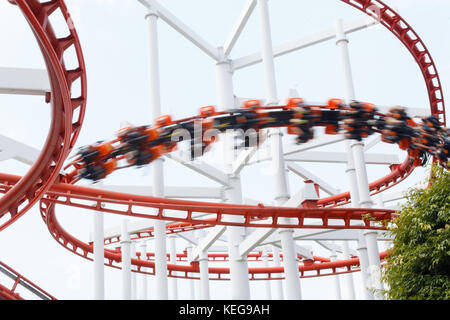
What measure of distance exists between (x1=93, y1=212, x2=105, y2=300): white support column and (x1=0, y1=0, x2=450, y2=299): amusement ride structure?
21mm

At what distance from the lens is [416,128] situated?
10.0 metres

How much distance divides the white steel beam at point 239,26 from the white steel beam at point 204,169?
8.78 feet

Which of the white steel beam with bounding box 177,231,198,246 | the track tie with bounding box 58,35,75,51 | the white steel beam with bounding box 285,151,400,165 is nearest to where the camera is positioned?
the track tie with bounding box 58,35,75,51

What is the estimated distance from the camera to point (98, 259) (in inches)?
520

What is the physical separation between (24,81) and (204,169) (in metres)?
5.28

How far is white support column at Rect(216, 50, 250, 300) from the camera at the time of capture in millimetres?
11406

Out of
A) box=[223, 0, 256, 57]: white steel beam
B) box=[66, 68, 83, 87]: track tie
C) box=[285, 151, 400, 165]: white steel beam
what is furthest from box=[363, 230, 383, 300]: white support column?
box=[66, 68, 83, 87]: track tie

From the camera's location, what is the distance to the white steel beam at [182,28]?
11.7 m

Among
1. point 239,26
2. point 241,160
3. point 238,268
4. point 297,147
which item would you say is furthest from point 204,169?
point 239,26

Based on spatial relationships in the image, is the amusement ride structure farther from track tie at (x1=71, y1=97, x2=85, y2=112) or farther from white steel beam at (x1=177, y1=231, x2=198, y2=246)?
white steel beam at (x1=177, y1=231, x2=198, y2=246)

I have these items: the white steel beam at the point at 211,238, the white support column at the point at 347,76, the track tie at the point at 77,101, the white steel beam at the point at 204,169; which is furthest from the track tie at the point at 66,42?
the white support column at the point at 347,76

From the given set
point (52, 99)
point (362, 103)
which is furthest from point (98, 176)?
point (362, 103)

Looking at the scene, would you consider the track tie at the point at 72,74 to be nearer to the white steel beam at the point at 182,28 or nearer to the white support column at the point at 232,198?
the white support column at the point at 232,198
